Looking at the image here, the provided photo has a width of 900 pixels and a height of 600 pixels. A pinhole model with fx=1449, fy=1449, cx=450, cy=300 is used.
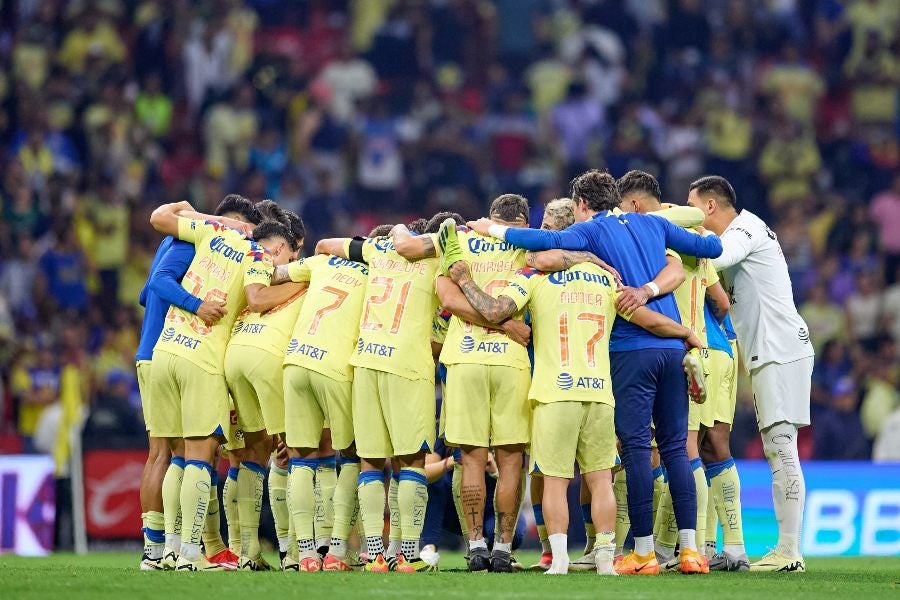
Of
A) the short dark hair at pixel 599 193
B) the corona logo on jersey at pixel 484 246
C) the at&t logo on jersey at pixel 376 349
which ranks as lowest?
the at&t logo on jersey at pixel 376 349

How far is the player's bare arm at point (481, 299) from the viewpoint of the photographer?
10008 millimetres

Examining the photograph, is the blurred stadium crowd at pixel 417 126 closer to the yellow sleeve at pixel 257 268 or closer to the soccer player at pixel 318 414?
the yellow sleeve at pixel 257 268

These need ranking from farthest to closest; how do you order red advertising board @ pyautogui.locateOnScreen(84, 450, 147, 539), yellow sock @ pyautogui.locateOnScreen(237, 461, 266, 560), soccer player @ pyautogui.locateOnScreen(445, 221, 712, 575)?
red advertising board @ pyautogui.locateOnScreen(84, 450, 147, 539) < yellow sock @ pyautogui.locateOnScreen(237, 461, 266, 560) < soccer player @ pyautogui.locateOnScreen(445, 221, 712, 575)

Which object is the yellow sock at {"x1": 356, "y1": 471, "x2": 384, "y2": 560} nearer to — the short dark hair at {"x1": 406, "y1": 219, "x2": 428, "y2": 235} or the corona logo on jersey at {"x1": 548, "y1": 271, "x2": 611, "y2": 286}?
the corona logo on jersey at {"x1": 548, "y1": 271, "x2": 611, "y2": 286}

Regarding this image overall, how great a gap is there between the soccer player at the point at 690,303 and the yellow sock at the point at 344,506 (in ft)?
7.44

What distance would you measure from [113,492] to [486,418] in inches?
266

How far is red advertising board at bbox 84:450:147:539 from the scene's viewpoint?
50.8 feet

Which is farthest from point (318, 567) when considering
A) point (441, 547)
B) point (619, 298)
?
point (441, 547)

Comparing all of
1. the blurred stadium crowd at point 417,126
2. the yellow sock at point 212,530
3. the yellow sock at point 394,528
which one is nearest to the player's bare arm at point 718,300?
the yellow sock at point 394,528

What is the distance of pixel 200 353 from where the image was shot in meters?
10.5

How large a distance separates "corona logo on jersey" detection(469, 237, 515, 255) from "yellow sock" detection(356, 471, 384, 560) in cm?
179

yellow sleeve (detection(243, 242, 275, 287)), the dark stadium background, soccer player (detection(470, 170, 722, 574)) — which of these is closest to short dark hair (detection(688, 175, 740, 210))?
soccer player (detection(470, 170, 722, 574))

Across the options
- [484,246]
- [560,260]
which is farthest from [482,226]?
[560,260]

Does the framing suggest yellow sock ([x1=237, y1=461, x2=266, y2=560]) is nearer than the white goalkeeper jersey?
Yes
